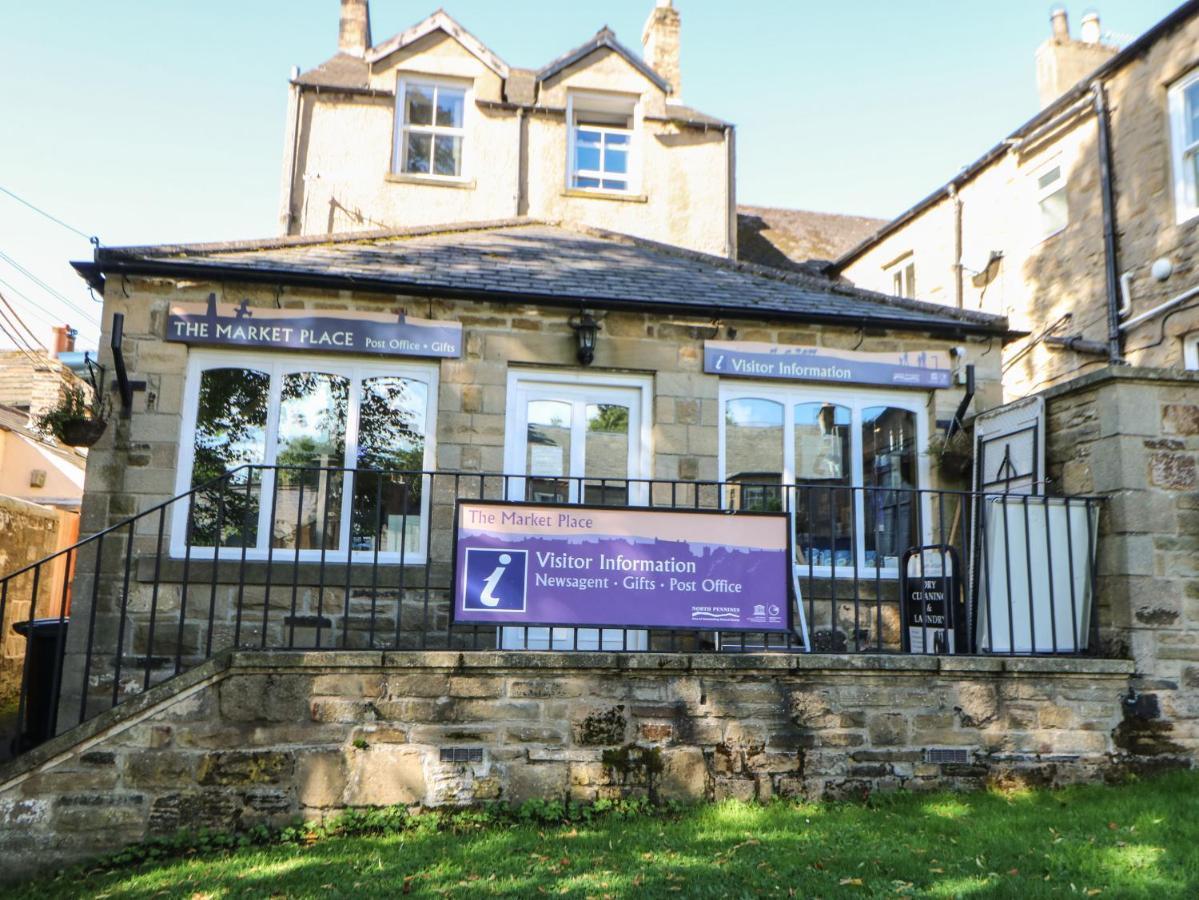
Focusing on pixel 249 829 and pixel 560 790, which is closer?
pixel 249 829

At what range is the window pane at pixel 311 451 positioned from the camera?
774 centimetres

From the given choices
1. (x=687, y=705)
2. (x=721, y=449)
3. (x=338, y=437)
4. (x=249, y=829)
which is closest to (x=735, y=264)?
(x=721, y=449)

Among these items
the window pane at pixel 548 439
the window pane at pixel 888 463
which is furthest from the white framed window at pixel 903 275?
the window pane at pixel 548 439

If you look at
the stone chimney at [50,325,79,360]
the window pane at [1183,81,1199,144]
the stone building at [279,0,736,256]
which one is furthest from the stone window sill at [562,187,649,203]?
the stone chimney at [50,325,79,360]

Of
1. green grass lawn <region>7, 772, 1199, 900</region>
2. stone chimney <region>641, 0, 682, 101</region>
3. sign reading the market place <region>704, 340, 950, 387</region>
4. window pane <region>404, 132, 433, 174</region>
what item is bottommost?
green grass lawn <region>7, 772, 1199, 900</region>

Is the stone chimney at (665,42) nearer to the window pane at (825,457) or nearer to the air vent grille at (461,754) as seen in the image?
the window pane at (825,457)

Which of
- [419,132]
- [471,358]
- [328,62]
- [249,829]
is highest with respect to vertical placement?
[328,62]

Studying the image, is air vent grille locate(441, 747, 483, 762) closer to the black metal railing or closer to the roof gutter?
the black metal railing

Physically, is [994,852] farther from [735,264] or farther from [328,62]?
[328,62]

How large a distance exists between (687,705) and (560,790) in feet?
2.72

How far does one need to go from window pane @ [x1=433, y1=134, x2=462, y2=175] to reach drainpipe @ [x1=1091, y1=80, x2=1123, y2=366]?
8457 millimetres

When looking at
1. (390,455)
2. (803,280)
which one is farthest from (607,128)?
(390,455)

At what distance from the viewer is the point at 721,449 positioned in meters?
8.32

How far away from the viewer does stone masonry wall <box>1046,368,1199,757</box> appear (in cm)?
566
